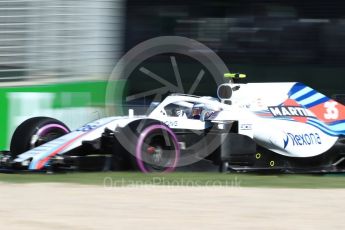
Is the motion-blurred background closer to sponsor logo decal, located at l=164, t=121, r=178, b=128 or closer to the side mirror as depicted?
sponsor logo decal, located at l=164, t=121, r=178, b=128

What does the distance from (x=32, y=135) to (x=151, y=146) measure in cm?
187

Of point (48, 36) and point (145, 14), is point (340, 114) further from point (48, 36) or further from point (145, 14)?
point (145, 14)

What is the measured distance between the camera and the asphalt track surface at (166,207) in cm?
577

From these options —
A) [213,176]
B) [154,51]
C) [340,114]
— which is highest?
[154,51]

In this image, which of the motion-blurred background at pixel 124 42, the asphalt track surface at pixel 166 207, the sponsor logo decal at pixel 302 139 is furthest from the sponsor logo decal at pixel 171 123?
the motion-blurred background at pixel 124 42

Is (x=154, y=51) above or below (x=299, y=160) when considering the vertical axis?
above

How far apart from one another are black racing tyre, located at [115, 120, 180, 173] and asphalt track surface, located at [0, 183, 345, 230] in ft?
5.70

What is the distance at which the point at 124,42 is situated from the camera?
15.9 meters

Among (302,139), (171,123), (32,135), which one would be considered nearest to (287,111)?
(302,139)

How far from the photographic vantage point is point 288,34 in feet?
49.3

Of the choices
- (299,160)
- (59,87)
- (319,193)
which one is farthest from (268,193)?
(59,87)

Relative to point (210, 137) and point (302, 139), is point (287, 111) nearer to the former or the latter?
point (302, 139)

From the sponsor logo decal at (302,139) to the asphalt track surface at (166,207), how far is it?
2.60 m

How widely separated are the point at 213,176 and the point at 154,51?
8.29m
